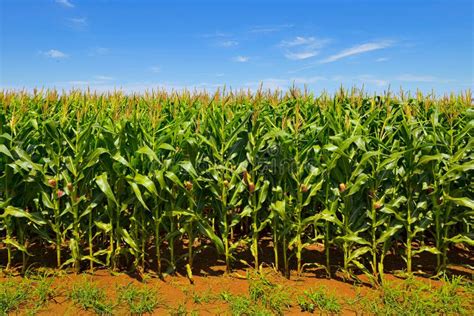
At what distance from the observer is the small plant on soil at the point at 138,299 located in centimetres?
388

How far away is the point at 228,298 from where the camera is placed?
4.06 m

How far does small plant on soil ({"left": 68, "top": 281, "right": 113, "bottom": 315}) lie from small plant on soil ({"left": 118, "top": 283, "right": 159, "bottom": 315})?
0.53 ft

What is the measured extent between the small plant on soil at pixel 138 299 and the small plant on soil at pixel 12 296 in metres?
0.93

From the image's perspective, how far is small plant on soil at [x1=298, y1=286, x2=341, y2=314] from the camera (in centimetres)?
392

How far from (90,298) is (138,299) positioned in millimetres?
460

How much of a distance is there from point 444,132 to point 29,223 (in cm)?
480

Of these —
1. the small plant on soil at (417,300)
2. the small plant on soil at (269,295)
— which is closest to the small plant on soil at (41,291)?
the small plant on soil at (269,295)

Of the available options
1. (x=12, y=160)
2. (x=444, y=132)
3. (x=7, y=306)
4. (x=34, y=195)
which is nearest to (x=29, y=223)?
(x=34, y=195)

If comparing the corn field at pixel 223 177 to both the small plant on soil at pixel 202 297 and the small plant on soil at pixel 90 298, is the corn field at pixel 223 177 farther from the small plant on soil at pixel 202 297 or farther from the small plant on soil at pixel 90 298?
the small plant on soil at pixel 202 297

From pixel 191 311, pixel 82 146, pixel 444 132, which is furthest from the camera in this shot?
pixel 444 132

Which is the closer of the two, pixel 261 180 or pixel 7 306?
pixel 7 306

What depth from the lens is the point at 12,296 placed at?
159 inches

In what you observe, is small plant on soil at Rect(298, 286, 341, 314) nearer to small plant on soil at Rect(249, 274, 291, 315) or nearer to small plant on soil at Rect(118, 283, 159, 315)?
small plant on soil at Rect(249, 274, 291, 315)

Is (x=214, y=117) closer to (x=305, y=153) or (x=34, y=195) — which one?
(x=305, y=153)
